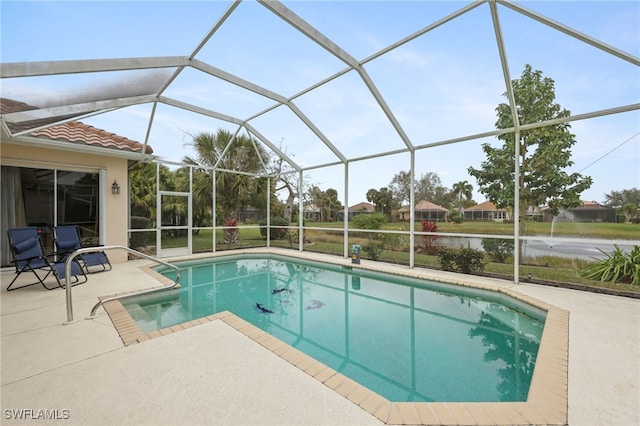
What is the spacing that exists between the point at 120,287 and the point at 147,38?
15.4 ft

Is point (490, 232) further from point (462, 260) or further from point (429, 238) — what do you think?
point (429, 238)

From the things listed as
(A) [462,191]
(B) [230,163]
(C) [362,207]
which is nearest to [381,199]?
(C) [362,207]

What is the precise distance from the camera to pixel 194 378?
252cm

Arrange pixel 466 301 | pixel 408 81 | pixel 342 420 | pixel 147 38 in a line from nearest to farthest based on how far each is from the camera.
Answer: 1. pixel 342 420
2. pixel 147 38
3. pixel 466 301
4. pixel 408 81

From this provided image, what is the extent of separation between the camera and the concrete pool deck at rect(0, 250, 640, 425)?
209 centimetres

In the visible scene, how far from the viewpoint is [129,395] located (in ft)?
7.48

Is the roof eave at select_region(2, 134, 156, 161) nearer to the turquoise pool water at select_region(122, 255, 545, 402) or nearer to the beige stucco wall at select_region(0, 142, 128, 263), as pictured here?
the beige stucco wall at select_region(0, 142, 128, 263)

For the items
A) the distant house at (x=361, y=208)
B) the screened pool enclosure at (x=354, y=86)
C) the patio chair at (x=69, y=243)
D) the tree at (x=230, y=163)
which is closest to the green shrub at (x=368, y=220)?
the distant house at (x=361, y=208)

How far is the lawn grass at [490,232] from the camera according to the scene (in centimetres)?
565

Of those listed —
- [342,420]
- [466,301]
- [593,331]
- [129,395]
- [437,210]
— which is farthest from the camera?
[437,210]

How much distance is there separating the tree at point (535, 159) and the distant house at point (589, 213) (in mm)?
144

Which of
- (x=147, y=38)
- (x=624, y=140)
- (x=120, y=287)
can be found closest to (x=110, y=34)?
(x=147, y=38)

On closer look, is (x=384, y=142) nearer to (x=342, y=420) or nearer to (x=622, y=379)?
(x=622, y=379)

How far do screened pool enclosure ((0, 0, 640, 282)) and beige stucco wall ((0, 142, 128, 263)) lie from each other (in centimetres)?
64
